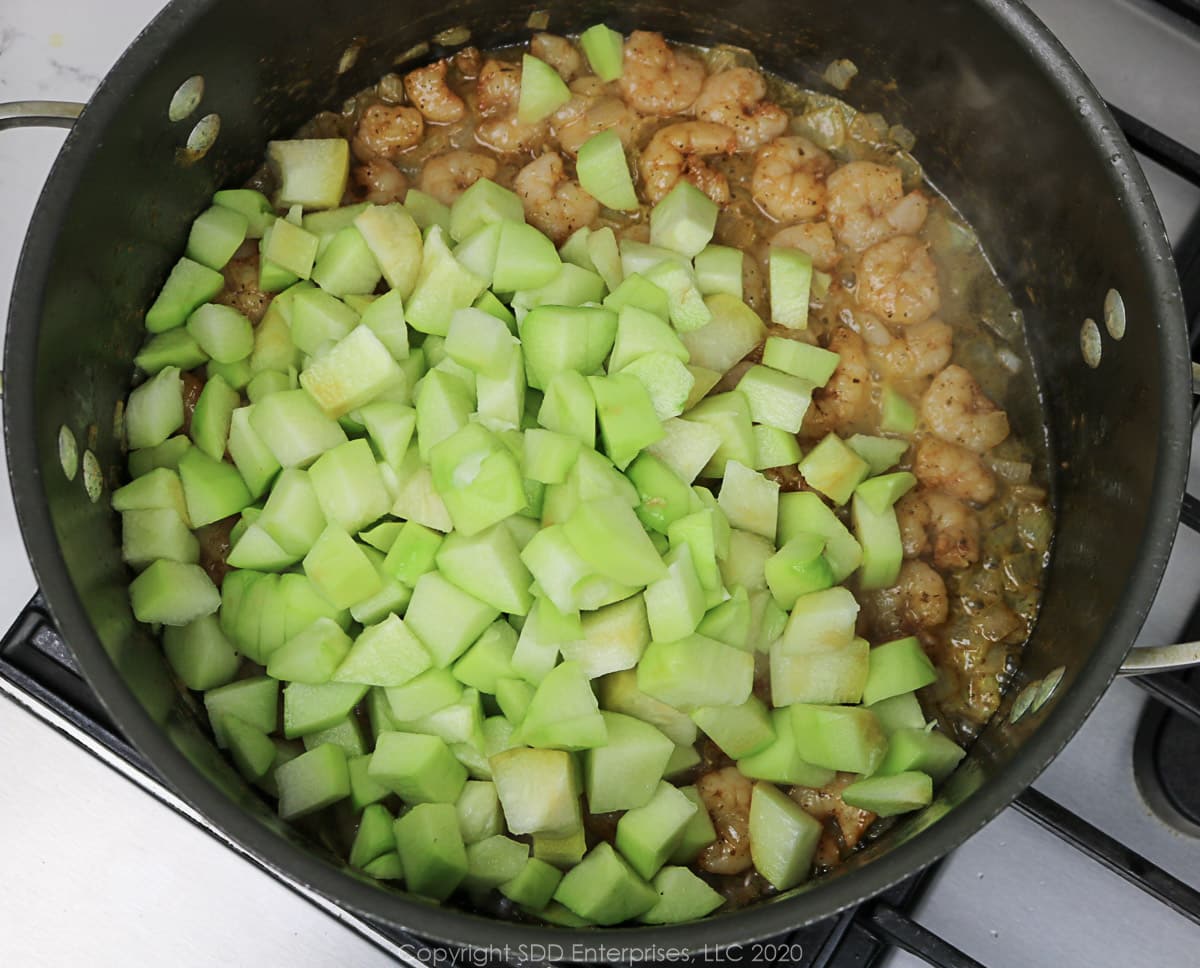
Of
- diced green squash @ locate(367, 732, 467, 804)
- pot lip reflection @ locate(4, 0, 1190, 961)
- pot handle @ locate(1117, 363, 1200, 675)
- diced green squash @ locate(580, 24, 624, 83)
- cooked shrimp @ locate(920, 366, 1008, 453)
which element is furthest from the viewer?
diced green squash @ locate(580, 24, 624, 83)

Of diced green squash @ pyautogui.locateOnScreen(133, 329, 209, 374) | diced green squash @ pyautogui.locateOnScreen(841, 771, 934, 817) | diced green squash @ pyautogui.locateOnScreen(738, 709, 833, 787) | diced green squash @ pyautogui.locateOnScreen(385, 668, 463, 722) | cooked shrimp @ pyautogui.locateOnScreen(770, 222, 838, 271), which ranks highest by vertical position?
cooked shrimp @ pyautogui.locateOnScreen(770, 222, 838, 271)

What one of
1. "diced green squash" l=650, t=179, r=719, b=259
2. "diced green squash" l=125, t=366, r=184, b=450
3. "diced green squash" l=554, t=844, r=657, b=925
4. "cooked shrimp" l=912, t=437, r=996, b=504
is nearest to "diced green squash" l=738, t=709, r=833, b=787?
"diced green squash" l=554, t=844, r=657, b=925

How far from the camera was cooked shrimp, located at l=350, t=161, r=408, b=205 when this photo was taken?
68.9 inches

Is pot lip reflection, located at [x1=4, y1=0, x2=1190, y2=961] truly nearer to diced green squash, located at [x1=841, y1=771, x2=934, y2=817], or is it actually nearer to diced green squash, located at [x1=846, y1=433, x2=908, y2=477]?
diced green squash, located at [x1=841, y1=771, x2=934, y2=817]

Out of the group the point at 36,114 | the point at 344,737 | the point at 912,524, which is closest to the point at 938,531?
the point at 912,524

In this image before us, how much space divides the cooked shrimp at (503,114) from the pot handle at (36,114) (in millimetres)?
635

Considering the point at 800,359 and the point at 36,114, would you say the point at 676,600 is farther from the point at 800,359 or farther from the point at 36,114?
the point at 36,114

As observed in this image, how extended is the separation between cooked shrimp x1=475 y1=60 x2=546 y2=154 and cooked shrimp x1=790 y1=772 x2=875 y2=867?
111 cm

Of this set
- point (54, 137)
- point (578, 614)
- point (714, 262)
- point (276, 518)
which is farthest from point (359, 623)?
point (54, 137)

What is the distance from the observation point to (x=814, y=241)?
1744 mm

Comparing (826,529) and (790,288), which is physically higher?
(790,288)

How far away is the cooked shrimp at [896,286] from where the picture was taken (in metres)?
1.73

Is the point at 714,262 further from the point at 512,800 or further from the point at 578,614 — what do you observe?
the point at 512,800

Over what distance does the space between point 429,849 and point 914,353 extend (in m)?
1.02
